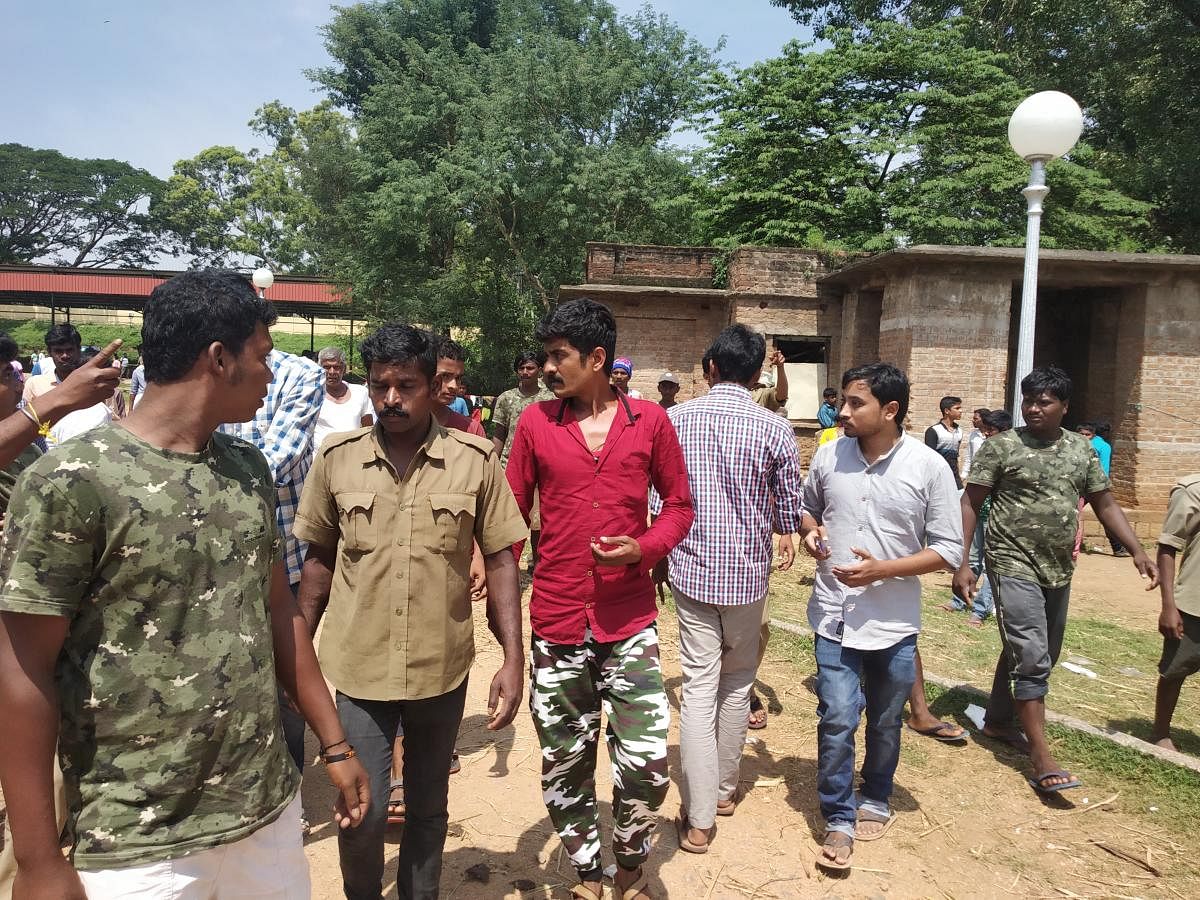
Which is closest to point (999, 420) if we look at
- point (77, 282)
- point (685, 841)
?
point (685, 841)

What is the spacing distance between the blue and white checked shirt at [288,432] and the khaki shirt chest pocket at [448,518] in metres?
1.05

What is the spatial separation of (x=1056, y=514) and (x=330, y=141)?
31.3 meters

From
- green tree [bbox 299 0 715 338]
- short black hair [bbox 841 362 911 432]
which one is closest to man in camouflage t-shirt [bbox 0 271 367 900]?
short black hair [bbox 841 362 911 432]

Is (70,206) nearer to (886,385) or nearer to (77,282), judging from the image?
(77,282)

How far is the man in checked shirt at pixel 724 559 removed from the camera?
342 centimetres

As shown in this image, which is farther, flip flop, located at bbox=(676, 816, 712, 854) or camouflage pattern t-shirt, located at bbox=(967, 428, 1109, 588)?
camouflage pattern t-shirt, located at bbox=(967, 428, 1109, 588)

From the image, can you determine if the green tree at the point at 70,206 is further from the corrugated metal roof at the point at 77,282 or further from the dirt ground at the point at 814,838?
the dirt ground at the point at 814,838

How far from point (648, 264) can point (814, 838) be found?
13.7m

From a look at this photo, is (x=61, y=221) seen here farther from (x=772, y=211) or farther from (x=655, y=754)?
(x=655, y=754)

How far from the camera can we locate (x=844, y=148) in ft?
58.0

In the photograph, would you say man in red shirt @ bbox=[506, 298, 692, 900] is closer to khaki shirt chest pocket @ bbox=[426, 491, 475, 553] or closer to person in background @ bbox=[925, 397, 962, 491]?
khaki shirt chest pocket @ bbox=[426, 491, 475, 553]

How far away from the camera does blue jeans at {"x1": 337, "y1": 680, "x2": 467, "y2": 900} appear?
8.04 feet

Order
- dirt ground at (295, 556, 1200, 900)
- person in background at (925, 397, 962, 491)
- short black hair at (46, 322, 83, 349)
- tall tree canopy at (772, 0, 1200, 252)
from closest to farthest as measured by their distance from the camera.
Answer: dirt ground at (295, 556, 1200, 900) < short black hair at (46, 322, 83, 349) < person in background at (925, 397, 962, 491) < tall tree canopy at (772, 0, 1200, 252)

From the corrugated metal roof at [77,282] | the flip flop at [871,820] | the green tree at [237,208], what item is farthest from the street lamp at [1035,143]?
the green tree at [237,208]
